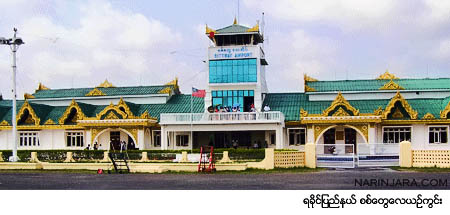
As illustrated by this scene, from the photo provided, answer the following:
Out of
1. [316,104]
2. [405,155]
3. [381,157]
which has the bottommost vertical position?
[381,157]

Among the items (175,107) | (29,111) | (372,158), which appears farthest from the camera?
(175,107)

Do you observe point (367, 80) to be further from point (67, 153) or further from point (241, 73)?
point (67, 153)

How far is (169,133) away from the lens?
138ft

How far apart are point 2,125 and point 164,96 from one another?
12798 mm

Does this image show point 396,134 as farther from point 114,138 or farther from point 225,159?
point 114,138

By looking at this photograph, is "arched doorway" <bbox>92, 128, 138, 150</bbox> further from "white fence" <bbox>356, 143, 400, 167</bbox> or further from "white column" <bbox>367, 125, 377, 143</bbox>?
"white fence" <bbox>356, 143, 400, 167</bbox>

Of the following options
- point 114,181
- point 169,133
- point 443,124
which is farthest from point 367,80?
point 114,181

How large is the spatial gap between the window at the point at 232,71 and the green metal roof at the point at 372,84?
18.0 ft

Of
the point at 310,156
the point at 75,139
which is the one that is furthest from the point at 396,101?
the point at 75,139

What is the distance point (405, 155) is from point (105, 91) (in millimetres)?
28035

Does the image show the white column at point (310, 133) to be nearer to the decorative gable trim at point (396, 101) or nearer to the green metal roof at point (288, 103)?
the green metal roof at point (288, 103)

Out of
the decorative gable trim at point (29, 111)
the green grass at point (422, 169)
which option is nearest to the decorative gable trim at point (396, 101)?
the green grass at point (422, 169)

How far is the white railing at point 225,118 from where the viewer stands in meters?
38.8

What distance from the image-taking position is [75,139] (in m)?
44.4
